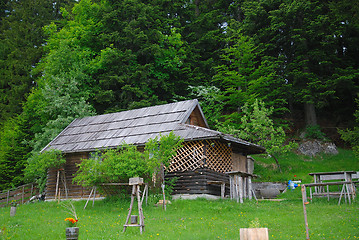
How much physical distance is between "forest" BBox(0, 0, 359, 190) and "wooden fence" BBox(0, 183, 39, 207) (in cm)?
98

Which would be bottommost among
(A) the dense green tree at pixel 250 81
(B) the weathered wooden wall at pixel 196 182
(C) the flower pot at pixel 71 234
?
(C) the flower pot at pixel 71 234

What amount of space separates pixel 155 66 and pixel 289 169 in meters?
15.7

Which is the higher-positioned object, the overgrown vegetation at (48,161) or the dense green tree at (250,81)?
the dense green tree at (250,81)

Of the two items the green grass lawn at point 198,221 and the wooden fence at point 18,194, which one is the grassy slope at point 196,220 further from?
the wooden fence at point 18,194

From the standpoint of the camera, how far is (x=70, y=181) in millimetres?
21188

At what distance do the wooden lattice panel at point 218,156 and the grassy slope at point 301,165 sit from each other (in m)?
5.21

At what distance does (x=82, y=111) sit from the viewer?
26.5m

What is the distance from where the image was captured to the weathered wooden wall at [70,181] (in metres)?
20.6

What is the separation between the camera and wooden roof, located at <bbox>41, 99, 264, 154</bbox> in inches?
724

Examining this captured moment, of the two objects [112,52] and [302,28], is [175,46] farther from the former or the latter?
[302,28]

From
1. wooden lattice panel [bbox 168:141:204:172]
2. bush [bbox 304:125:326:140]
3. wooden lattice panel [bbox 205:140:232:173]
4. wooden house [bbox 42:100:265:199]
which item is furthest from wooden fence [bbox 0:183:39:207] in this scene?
bush [bbox 304:125:326:140]

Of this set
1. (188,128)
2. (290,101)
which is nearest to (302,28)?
(290,101)

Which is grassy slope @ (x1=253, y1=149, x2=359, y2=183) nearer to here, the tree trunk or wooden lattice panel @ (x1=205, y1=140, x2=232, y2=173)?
the tree trunk

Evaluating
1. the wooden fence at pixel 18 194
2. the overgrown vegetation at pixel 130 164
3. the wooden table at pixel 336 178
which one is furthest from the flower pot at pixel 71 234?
the wooden fence at pixel 18 194
